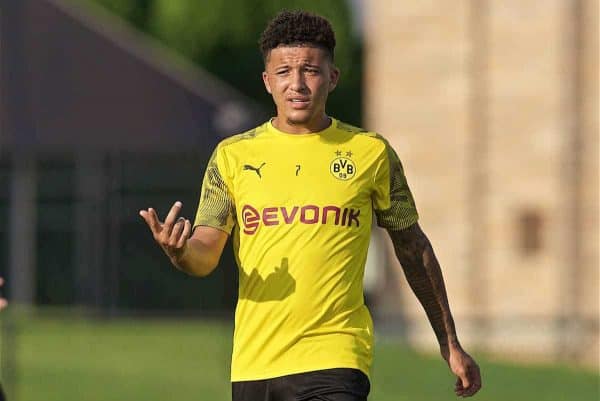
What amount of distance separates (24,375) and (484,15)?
35.2 ft

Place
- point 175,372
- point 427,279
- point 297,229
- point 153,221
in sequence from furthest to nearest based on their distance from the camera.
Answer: point 175,372 < point 427,279 < point 297,229 < point 153,221

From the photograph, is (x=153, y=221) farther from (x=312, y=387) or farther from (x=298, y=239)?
(x=312, y=387)

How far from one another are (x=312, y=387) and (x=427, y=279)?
79 centimetres

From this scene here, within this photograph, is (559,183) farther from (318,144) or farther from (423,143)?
(318,144)

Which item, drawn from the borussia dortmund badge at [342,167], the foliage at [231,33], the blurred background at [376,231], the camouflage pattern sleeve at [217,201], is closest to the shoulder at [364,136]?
the borussia dortmund badge at [342,167]

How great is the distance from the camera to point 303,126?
25.1 feet

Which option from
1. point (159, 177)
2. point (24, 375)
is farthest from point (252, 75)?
point (24, 375)

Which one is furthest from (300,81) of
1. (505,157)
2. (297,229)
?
(505,157)

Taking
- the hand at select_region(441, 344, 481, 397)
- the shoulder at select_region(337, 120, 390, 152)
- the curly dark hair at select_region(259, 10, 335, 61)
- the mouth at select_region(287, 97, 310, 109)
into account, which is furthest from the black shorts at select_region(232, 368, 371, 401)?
the curly dark hair at select_region(259, 10, 335, 61)

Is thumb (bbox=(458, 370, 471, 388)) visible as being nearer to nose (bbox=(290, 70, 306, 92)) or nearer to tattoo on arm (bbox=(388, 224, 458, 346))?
tattoo on arm (bbox=(388, 224, 458, 346))

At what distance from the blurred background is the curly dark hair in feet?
38.2

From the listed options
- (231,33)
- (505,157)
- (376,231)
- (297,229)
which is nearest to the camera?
(297,229)

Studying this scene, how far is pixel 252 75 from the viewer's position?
57.3 m

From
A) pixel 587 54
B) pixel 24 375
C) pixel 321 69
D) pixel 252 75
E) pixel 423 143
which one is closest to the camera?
pixel 321 69
